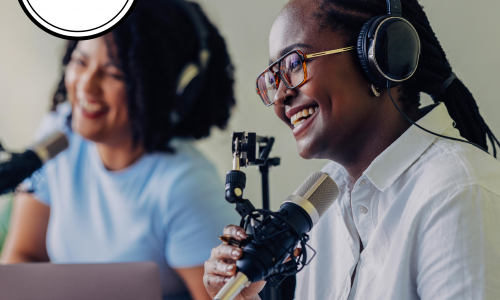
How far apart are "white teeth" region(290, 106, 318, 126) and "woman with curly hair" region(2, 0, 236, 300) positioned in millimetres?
570

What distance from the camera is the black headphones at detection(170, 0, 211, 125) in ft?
4.76

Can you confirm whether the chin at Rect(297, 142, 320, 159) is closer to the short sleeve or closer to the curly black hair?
the curly black hair

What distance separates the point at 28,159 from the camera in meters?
1.68

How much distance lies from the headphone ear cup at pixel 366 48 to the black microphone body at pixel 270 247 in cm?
37

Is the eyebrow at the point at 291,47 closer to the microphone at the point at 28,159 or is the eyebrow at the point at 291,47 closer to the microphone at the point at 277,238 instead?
the microphone at the point at 277,238

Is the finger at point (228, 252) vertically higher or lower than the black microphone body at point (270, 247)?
lower

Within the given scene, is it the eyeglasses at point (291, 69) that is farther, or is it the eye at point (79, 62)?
the eye at point (79, 62)

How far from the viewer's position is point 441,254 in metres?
0.64

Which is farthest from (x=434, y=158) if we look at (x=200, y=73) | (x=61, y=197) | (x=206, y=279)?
(x=61, y=197)

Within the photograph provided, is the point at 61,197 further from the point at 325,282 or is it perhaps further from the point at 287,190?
the point at 325,282

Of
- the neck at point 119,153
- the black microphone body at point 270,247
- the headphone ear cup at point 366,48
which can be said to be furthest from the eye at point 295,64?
the neck at point 119,153

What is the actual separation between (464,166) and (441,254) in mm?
170

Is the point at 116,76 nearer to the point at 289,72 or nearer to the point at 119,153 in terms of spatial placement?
the point at 119,153

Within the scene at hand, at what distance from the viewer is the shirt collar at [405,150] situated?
823mm
